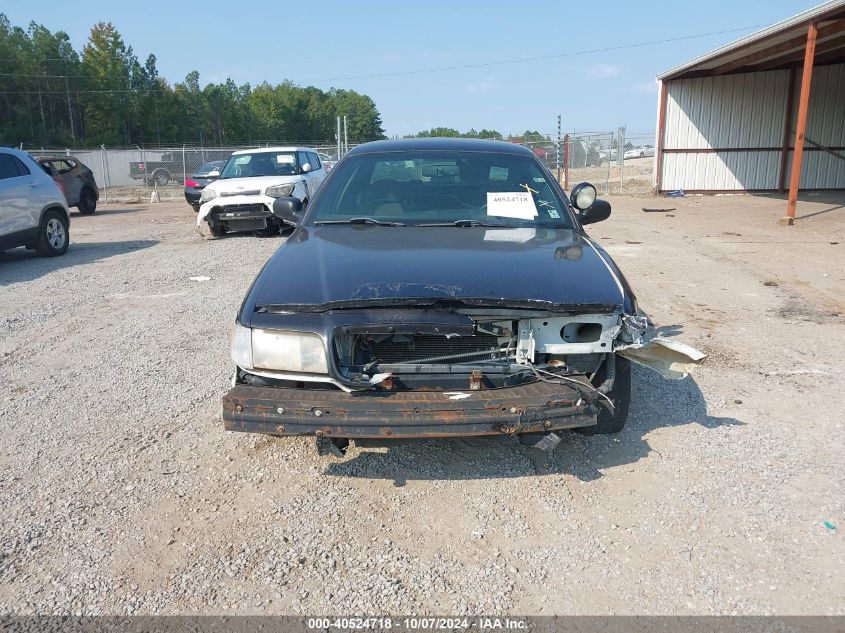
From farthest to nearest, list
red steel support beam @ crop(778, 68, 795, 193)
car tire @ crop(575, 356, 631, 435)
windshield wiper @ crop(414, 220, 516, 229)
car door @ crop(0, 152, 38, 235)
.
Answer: red steel support beam @ crop(778, 68, 795, 193) → car door @ crop(0, 152, 38, 235) → windshield wiper @ crop(414, 220, 516, 229) → car tire @ crop(575, 356, 631, 435)

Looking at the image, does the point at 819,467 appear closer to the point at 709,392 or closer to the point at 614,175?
the point at 709,392

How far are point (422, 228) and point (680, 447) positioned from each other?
1.89 m

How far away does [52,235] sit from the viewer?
1042 cm

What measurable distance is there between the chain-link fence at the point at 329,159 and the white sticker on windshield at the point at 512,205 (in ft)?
57.0

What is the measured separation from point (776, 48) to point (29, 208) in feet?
55.1

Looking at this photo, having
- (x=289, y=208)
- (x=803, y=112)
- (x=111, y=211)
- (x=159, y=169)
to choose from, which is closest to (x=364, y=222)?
(x=289, y=208)

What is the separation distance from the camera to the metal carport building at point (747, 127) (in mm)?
20391

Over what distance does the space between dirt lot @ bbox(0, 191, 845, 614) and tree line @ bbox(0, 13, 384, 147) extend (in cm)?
5742

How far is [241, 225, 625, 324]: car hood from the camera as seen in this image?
2.95 meters

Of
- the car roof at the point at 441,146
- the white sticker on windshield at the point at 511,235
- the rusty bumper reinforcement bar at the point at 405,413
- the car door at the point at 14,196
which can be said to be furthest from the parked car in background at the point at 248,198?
the rusty bumper reinforcement bar at the point at 405,413

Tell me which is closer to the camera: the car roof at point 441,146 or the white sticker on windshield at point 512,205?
the white sticker on windshield at point 512,205

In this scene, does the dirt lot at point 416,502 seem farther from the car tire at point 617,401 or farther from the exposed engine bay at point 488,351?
the exposed engine bay at point 488,351

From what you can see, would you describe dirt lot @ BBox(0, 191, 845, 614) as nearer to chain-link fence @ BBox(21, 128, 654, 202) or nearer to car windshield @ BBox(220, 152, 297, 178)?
car windshield @ BBox(220, 152, 297, 178)

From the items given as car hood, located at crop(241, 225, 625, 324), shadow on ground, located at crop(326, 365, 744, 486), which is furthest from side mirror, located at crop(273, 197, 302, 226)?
shadow on ground, located at crop(326, 365, 744, 486)
